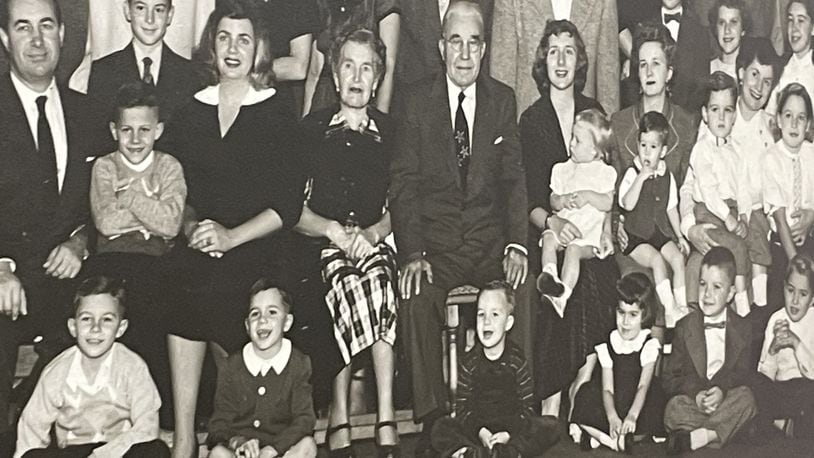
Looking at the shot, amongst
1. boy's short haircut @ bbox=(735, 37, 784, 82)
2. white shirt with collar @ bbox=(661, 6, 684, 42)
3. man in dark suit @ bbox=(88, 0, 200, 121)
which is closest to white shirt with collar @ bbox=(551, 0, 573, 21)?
white shirt with collar @ bbox=(661, 6, 684, 42)

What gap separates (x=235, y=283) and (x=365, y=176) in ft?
2.96

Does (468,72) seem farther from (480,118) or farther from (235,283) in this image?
(235,283)

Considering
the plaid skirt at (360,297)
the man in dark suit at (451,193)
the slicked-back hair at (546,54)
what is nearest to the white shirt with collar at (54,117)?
the plaid skirt at (360,297)

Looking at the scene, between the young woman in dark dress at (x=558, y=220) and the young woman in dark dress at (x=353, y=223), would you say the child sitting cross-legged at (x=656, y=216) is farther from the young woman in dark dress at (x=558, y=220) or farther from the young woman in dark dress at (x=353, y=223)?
the young woman in dark dress at (x=353, y=223)

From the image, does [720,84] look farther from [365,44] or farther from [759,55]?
[365,44]

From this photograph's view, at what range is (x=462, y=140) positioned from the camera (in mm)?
5738

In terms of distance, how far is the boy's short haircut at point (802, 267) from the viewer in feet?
21.6

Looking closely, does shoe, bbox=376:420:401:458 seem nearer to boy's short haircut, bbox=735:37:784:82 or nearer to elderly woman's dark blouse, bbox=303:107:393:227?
elderly woman's dark blouse, bbox=303:107:393:227

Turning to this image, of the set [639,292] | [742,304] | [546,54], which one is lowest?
[742,304]

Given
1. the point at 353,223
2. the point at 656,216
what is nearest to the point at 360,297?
the point at 353,223

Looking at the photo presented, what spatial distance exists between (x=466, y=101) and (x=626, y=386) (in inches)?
76.1

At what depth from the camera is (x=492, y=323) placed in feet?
18.9

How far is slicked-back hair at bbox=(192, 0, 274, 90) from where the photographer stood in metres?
5.23

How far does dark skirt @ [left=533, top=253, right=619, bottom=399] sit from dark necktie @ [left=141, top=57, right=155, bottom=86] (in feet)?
7.99
